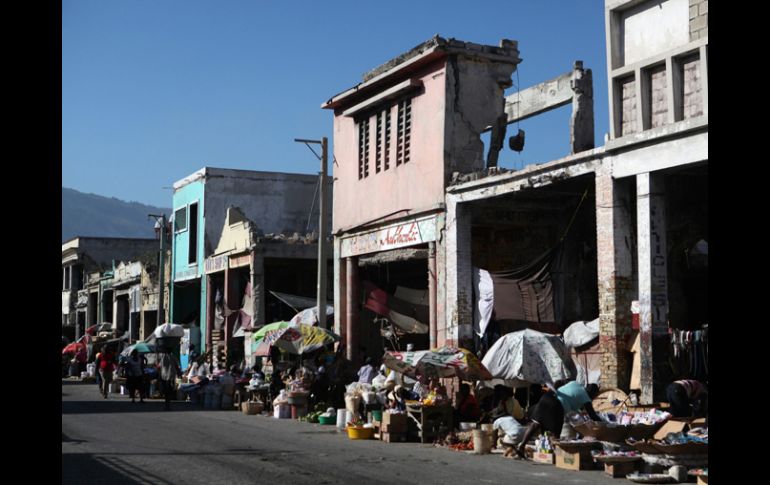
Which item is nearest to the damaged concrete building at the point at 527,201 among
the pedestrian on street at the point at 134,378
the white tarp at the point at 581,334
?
the white tarp at the point at 581,334

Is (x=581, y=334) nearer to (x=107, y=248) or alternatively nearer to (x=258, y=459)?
(x=258, y=459)

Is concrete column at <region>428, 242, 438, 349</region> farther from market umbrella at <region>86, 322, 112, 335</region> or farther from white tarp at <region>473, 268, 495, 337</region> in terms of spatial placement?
market umbrella at <region>86, 322, 112, 335</region>

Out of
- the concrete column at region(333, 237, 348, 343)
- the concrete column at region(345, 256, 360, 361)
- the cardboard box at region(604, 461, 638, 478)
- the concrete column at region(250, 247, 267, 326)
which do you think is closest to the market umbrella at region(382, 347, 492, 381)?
the cardboard box at region(604, 461, 638, 478)

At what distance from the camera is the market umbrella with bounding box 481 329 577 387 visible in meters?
17.5

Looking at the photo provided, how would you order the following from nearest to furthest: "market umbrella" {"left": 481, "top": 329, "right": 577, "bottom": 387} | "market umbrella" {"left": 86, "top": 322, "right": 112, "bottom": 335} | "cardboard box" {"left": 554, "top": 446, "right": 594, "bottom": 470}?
"cardboard box" {"left": 554, "top": 446, "right": 594, "bottom": 470}
"market umbrella" {"left": 481, "top": 329, "right": 577, "bottom": 387}
"market umbrella" {"left": 86, "top": 322, "right": 112, "bottom": 335}

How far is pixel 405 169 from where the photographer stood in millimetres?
25594

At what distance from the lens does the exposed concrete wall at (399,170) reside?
24.1 metres

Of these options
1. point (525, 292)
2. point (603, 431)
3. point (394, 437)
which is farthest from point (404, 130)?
point (603, 431)

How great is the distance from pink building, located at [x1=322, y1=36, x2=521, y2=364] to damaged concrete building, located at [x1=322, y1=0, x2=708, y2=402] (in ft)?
0.17

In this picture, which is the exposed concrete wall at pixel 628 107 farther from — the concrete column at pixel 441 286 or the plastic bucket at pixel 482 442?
the concrete column at pixel 441 286

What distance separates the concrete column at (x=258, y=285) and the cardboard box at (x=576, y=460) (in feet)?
72.2

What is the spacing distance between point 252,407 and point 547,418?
40.4 ft

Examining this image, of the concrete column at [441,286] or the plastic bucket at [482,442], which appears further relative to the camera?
the concrete column at [441,286]

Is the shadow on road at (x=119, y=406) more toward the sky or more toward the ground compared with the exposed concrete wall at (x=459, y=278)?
more toward the ground
